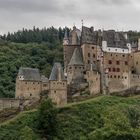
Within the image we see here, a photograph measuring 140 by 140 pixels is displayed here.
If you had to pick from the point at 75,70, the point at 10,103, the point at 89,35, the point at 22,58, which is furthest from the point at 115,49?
the point at 22,58

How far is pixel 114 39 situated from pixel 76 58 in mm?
10034

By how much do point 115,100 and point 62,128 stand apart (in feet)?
48.7

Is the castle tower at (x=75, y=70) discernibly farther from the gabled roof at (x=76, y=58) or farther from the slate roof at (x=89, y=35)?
the slate roof at (x=89, y=35)

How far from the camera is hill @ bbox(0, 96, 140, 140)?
292 feet

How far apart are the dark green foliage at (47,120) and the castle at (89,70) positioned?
10.5 metres

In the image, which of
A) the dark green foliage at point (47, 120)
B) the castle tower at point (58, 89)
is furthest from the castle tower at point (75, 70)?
the dark green foliage at point (47, 120)

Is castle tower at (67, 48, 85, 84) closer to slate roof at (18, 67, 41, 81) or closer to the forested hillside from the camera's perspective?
slate roof at (18, 67, 41, 81)

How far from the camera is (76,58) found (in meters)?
108

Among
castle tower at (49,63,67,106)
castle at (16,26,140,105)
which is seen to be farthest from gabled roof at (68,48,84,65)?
castle tower at (49,63,67,106)

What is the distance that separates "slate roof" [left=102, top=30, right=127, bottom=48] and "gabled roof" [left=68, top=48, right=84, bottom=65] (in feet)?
20.5

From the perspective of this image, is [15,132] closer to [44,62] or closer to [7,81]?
[7,81]

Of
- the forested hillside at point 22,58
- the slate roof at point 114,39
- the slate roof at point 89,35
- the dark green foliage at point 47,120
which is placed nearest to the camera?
the dark green foliage at point 47,120

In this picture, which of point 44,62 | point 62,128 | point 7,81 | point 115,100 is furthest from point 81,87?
point 44,62

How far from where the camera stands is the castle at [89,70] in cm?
10375
